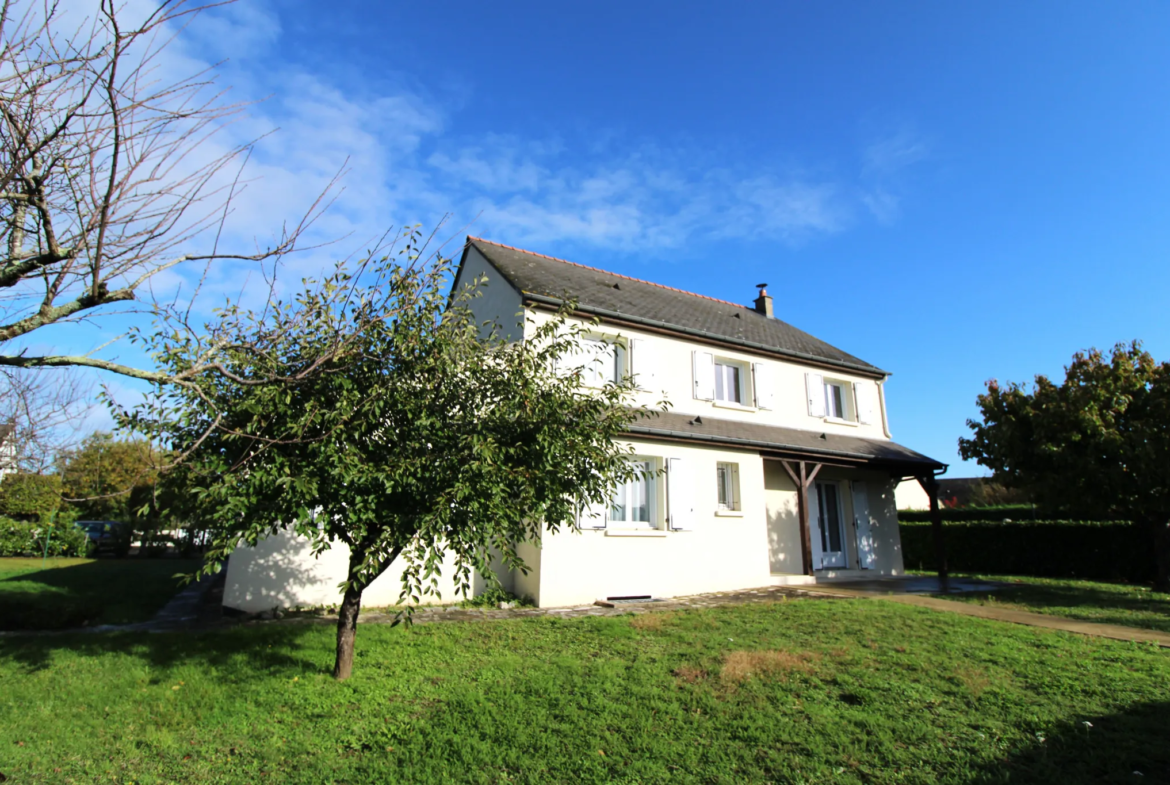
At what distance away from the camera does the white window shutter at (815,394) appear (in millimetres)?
15711

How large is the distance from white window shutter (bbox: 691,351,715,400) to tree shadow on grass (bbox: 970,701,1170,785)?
9.60 m

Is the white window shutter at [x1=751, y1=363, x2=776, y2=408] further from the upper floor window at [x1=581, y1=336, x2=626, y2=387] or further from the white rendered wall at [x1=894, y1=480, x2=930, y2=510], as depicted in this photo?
the white rendered wall at [x1=894, y1=480, x2=930, y2=510]

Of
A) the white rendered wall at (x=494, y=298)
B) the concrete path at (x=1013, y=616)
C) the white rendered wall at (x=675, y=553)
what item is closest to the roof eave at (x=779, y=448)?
the white rendered wall at (x=675, y=553)

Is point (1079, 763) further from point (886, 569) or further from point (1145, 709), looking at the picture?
point (886, 569)

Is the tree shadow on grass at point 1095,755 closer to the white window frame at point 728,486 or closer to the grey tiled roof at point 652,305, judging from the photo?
the white window frame at point 728,486

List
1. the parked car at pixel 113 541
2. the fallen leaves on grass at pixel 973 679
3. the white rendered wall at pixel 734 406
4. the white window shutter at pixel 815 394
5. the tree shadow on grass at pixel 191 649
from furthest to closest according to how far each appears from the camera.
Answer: the parked car at pixel 113 541 → the white window shutter at pixel 815 394 → the white rendered wall at pixel 734 406 → the tree shadow on grass at pixel 191 649 → the fallen leaves on grass at pixel 973 679

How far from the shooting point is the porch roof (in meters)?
12.2

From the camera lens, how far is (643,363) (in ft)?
42.6

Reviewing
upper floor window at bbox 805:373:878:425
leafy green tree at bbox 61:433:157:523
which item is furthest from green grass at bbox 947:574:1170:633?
leafy green tree at bbox 61:433:157:523

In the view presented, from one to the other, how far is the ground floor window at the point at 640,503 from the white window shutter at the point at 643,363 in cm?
180

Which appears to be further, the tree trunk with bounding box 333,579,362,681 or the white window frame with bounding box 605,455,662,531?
the white window frame with bounding box 605,455,662,531

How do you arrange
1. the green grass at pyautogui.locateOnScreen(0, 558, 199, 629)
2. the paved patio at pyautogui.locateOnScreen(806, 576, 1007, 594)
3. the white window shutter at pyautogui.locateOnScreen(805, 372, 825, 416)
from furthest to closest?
the white window shutter at pyautogui.locateOnScreen(805, 372, 825, 416) → the paved patio at pyautogui.locateOnScreen(806, 576, 1007, 594) → the green grass at pyautogui.locateOnScreen(0, 558, 199, 629)

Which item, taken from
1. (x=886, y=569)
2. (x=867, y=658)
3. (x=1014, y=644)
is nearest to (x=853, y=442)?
(x=886, y=569)

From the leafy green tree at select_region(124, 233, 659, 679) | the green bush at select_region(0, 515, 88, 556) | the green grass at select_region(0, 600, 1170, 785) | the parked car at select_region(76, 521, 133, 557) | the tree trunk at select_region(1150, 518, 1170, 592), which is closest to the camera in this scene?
the green grass at select_region(0, 600, 1170, 785)
